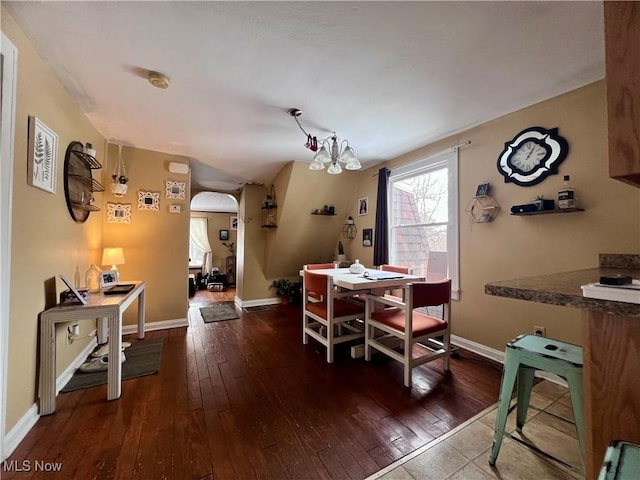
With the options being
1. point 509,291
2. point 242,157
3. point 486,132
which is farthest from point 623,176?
point 242,157

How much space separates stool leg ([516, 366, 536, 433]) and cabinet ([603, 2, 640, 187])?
119 cm

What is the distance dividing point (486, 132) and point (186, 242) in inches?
149

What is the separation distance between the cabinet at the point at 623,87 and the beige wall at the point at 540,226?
64.8 inches

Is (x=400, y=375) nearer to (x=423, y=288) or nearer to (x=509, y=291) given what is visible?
(x=423, y=288)

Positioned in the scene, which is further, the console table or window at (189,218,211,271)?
window at (189,218,211,271)

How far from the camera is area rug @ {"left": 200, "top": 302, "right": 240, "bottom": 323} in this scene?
153 inches

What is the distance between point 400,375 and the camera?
2205mm

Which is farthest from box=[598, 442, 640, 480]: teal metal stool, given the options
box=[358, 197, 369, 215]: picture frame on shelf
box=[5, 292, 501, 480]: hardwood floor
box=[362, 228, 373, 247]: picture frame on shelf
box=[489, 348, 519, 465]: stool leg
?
box=[358, 197, 369, 215]: picture frame on shelf

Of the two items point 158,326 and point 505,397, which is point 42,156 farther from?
point 505,397

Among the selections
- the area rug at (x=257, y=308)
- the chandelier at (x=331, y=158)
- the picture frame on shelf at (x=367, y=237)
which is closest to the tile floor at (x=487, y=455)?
the chandelier at (x=331, y=158)

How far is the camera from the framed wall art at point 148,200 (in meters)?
3.26

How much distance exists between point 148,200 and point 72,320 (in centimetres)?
192

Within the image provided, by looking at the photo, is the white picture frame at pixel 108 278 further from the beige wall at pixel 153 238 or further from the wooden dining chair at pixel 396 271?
the wooden dining chair at pixel 396 271

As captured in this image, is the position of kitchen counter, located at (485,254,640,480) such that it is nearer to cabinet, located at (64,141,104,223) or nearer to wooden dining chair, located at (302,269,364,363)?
wooden dining chair, located at (302,269,364,363)
